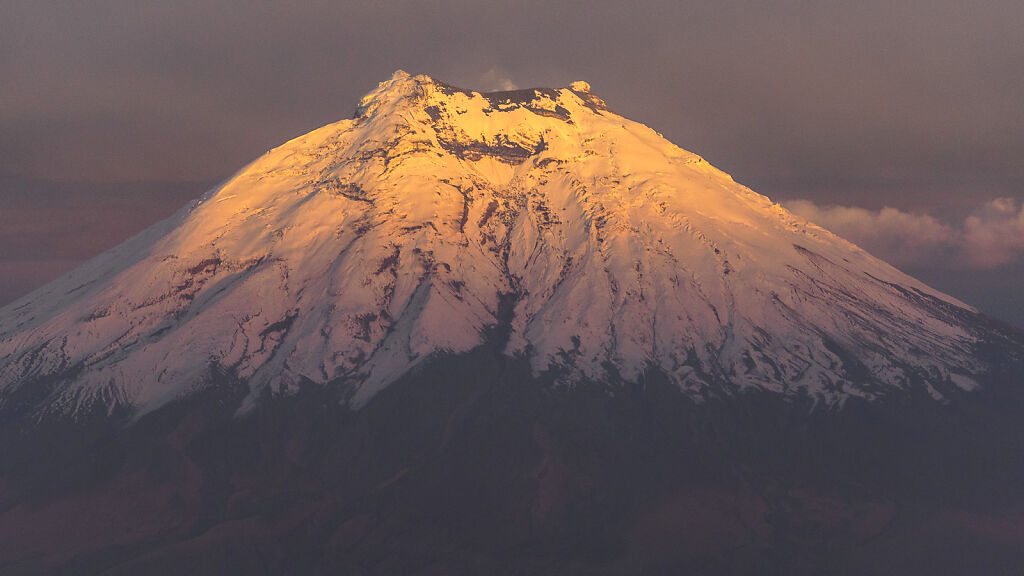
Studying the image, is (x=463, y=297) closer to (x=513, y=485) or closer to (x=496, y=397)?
(x=496, y=397)

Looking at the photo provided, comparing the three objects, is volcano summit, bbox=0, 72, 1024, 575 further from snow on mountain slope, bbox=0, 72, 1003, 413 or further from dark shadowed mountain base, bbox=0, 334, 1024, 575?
snow on mountain slope, bbox=0, 72, 1003, 413

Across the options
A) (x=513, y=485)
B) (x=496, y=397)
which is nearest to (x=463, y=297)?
(x=496, y=397)

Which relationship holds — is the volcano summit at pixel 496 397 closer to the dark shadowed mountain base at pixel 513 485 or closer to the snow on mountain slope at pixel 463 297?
the dark shadowed mountain base at pixel 513 485

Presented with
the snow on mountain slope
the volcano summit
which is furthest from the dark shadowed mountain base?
the snow on mountain slope

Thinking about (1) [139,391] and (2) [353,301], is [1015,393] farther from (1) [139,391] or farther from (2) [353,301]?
(1) [139,391]

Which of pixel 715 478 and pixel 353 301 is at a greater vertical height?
pixel 353 301

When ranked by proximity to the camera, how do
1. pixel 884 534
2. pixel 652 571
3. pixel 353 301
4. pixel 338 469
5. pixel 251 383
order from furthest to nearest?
pixel 353 301 < pixel 251 383 < pixel 338 469 < pixel 884 534 < pixel 652 571

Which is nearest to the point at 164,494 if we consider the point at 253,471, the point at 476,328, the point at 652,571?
the point at 253,471

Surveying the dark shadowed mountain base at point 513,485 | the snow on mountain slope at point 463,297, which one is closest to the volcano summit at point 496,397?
the dark shadowed mountain base at point 513,485
